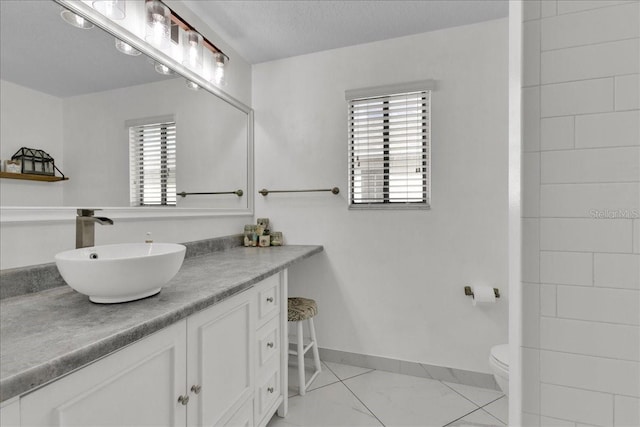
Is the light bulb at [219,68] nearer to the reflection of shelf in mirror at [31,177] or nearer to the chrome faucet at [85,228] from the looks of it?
Result: the reflection of shelf in mirror at [31,177]

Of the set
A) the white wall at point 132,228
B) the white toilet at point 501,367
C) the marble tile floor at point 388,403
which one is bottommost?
the marble tile floor at point 388,403

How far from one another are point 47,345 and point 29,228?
2.41 feet

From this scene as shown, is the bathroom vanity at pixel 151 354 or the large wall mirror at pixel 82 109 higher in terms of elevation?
the large wall mirror at pixel 82 109

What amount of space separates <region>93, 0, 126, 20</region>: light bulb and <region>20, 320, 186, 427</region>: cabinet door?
1386 millimetres

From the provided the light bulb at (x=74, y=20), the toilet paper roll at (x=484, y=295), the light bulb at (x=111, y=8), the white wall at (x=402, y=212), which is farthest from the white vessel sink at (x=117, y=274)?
the toilet paper roll at (x=484, y=295)

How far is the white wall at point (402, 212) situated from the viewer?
200 cm

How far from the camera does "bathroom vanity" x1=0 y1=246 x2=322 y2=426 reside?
0.62 m

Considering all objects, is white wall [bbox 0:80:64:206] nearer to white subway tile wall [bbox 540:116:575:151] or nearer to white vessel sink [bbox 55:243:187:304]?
white vessel sink [bbox 55:243:187:304]

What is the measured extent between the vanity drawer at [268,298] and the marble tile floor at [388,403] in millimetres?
661

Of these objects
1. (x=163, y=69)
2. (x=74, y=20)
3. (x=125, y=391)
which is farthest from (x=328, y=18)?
(x=125, y=391)

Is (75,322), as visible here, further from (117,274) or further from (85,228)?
(85,228)

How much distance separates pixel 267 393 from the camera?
1.57 metres

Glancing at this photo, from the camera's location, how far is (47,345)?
652 mm

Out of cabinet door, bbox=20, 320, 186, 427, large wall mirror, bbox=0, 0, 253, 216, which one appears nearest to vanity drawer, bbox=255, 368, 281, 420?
cabinet door, bbox=20, 320, 186, 427
